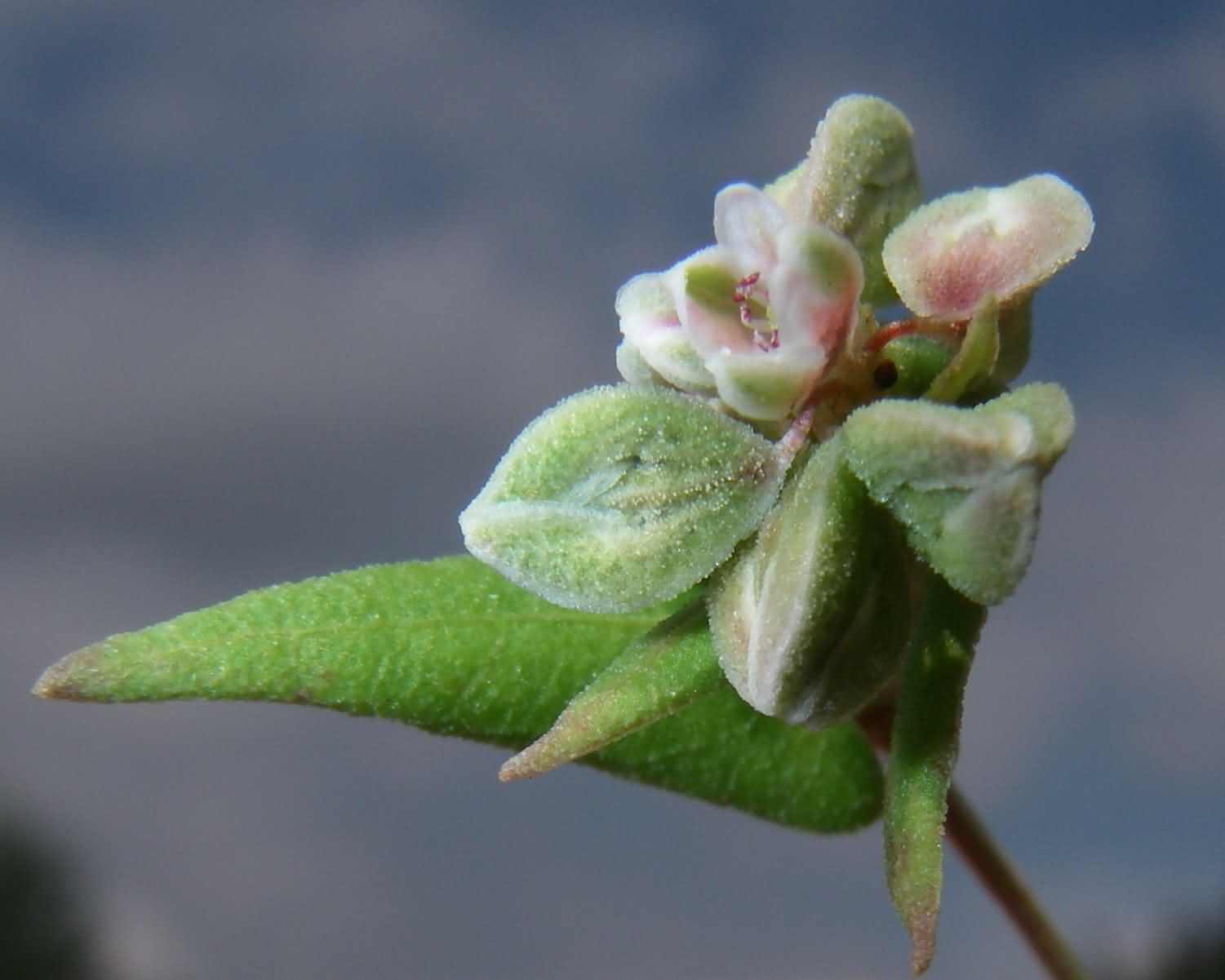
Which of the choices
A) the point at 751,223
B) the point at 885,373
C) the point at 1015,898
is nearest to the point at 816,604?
the point at 885,373

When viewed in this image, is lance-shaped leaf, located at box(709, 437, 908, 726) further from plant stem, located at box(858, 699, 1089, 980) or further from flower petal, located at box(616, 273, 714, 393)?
plant stem, located at box(858, 699, 1089, 980)

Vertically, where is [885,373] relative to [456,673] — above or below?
above

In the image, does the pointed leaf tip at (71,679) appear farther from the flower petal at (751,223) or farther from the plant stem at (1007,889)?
the plant stem at (1007,889)

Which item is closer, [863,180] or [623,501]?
[623,501]

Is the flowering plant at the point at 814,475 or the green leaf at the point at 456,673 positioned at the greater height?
the flowering plant at the point at 814,475

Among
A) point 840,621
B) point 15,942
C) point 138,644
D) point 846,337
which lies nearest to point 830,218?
point 846,337

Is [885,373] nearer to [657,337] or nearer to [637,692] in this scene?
[657,337]

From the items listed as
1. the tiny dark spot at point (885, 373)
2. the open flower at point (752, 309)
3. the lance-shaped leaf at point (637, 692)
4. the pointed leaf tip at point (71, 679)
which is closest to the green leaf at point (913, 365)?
the tiny dark spot at point (885, 373)
